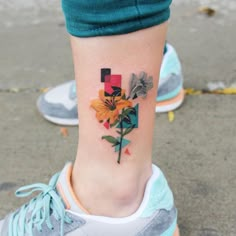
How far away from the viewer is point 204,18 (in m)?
2.83

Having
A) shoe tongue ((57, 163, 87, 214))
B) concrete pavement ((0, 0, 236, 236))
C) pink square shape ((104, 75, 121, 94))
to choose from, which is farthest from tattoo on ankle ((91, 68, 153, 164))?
concrete pavement ((0, 0, 236, 236))

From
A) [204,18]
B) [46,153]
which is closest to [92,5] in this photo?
[46,153]

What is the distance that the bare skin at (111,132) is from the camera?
108 centimetres

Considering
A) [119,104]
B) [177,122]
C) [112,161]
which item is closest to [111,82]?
[119,104]

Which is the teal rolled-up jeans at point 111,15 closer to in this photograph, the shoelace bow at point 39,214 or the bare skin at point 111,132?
the bare skin at point 111,132

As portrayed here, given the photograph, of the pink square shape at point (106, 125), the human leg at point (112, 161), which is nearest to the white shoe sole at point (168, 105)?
the human leg at point (112, 161)

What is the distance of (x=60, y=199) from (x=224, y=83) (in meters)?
1.12

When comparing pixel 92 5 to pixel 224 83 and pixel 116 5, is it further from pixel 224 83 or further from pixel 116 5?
pixel 224 83

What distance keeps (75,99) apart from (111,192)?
2.49 feet

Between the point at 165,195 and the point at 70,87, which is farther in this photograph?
the point at 70,87

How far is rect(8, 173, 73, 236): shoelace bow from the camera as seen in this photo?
120 cm

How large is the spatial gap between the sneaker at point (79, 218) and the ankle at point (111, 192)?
0.06 feet

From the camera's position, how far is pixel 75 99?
193 centimetres

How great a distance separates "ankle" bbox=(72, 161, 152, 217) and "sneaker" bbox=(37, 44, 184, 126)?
69 centimetres
